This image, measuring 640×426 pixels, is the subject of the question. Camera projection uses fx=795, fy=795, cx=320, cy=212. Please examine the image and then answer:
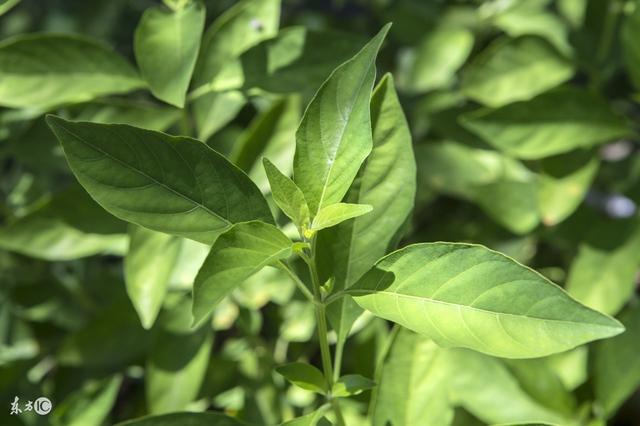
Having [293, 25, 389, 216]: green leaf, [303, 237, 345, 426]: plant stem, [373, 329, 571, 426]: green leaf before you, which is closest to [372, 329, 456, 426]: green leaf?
[373, 329, 571, 426]: green leaf

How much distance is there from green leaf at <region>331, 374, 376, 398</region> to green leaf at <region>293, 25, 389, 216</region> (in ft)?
0.50

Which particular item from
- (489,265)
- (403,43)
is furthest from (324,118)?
(403,43)

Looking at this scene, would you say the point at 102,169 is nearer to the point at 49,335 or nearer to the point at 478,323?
the point at 478,323

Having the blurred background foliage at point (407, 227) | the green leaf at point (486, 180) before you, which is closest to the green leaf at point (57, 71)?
the blurred background foliage at point (407, 227)

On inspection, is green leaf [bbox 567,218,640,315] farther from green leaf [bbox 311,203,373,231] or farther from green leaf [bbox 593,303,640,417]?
green leaf [bbox 311,203,373,231]

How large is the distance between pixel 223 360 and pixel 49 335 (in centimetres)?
33

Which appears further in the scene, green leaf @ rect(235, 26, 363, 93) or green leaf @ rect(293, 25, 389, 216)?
green leaf @ rect(235, 26, 363, 93)

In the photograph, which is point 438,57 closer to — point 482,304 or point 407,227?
point 407,227

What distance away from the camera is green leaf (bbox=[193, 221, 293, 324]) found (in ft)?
1.76

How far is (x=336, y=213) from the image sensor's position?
23.3 inches

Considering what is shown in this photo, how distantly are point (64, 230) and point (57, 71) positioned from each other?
19 centimetres

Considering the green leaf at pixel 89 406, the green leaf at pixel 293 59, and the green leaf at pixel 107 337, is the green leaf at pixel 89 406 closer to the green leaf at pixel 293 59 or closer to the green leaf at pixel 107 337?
the green leaf at pixel 107 337

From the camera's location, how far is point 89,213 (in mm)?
944

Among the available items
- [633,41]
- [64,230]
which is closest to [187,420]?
[64,230]
